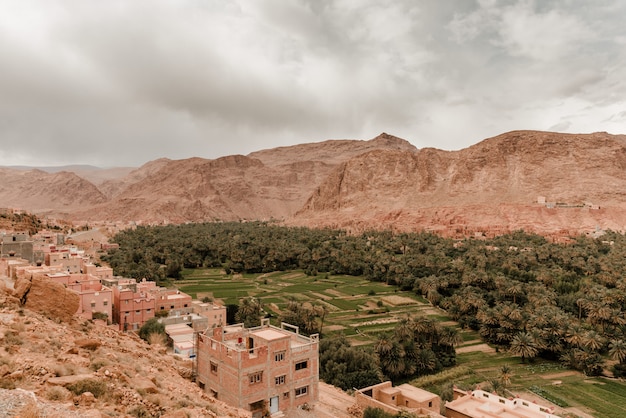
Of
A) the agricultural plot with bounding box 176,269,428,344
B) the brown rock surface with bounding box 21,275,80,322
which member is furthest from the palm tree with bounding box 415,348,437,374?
the brown rock surface with bounding box 21,275,80,322

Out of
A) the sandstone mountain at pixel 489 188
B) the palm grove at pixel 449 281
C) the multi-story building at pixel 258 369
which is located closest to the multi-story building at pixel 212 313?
the palm grove at pixel 449 281

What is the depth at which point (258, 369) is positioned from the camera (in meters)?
21.1

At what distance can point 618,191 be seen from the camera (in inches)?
4222

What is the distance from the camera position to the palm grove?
3725cm

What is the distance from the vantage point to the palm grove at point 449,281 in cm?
3725

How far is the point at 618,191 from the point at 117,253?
105 m

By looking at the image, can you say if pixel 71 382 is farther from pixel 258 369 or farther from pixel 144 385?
pixel 258 369

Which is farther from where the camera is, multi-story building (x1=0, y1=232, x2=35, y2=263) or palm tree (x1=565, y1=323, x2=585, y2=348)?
multi-story building (x1=0, y1=232, x2=35, y2=263)

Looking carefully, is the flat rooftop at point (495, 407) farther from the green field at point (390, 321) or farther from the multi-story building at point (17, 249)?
the multi-story building at point (17, 249)

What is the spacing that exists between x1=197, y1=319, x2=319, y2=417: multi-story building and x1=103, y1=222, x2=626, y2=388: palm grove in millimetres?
9672

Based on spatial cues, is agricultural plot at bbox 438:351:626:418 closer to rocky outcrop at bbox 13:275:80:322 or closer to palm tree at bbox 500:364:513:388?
palm tree at bbox 500:364:513:388

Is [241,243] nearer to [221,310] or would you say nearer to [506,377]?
[221,310]

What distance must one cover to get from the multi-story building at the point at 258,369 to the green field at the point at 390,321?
528 inches

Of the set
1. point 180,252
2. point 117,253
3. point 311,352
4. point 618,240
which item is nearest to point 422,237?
point 618,240
